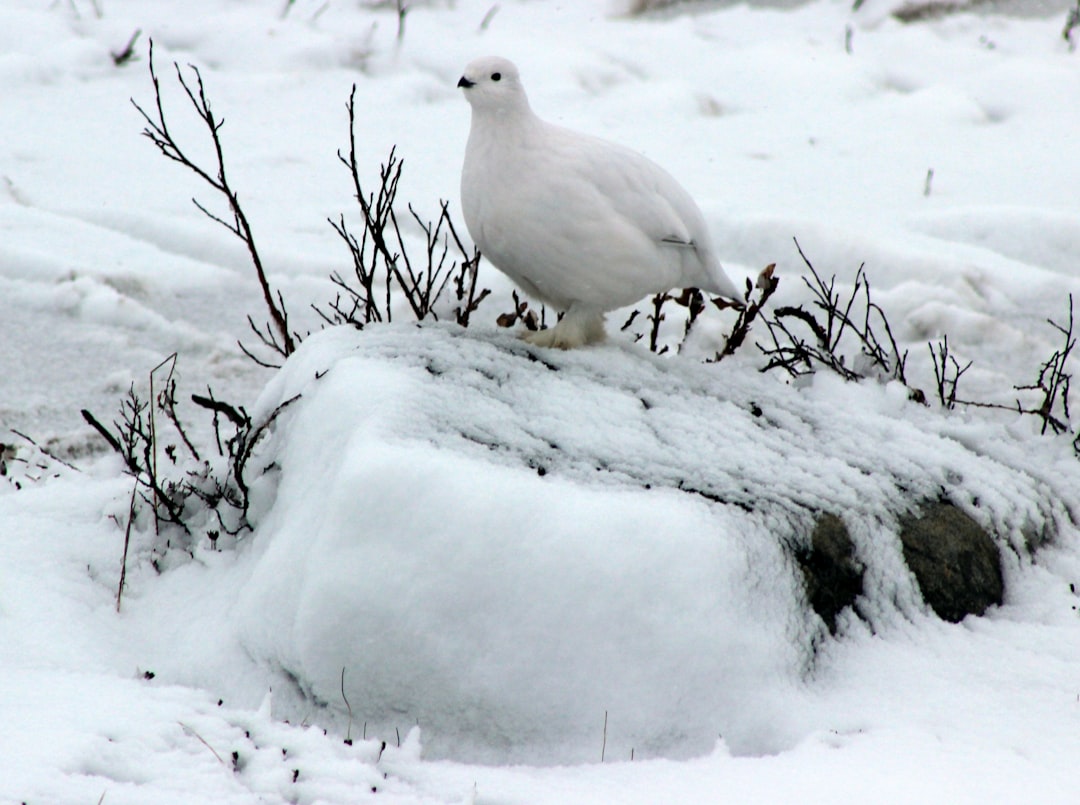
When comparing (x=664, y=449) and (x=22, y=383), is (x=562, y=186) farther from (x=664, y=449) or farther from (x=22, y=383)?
(x=22, y=383)

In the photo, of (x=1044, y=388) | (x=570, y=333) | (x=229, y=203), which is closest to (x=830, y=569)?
(x=570, y=333)

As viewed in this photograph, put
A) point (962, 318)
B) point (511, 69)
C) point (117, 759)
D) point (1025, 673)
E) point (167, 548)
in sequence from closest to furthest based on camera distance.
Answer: point (117, 759) → point (1025, 673) → point (167, 548) → point (511, 69) → point (962, 318)

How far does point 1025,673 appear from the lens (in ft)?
6.84

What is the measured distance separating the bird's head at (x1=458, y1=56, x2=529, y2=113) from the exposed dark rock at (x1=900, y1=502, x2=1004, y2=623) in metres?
1.37

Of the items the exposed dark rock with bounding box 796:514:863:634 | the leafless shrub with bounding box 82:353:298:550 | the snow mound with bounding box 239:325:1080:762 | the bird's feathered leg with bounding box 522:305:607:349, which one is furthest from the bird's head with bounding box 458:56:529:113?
the exposed dark rock with bounding box 796:514:863:634

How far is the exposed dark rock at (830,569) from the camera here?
6.99 feet

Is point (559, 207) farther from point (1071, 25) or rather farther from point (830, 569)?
point (1071, 25)

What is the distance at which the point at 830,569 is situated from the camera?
219 cm

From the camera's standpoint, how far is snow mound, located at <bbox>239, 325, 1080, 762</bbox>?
191 cm

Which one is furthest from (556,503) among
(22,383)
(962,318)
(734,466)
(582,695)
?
(962,318)

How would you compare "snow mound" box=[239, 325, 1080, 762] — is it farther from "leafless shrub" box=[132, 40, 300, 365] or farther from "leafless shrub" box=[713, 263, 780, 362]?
"leafless shrub" box=[713, 263, 780, 362]

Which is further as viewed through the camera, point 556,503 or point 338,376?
point 338,376

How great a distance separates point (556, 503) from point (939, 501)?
1.00 meters

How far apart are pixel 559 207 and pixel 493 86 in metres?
0.36
